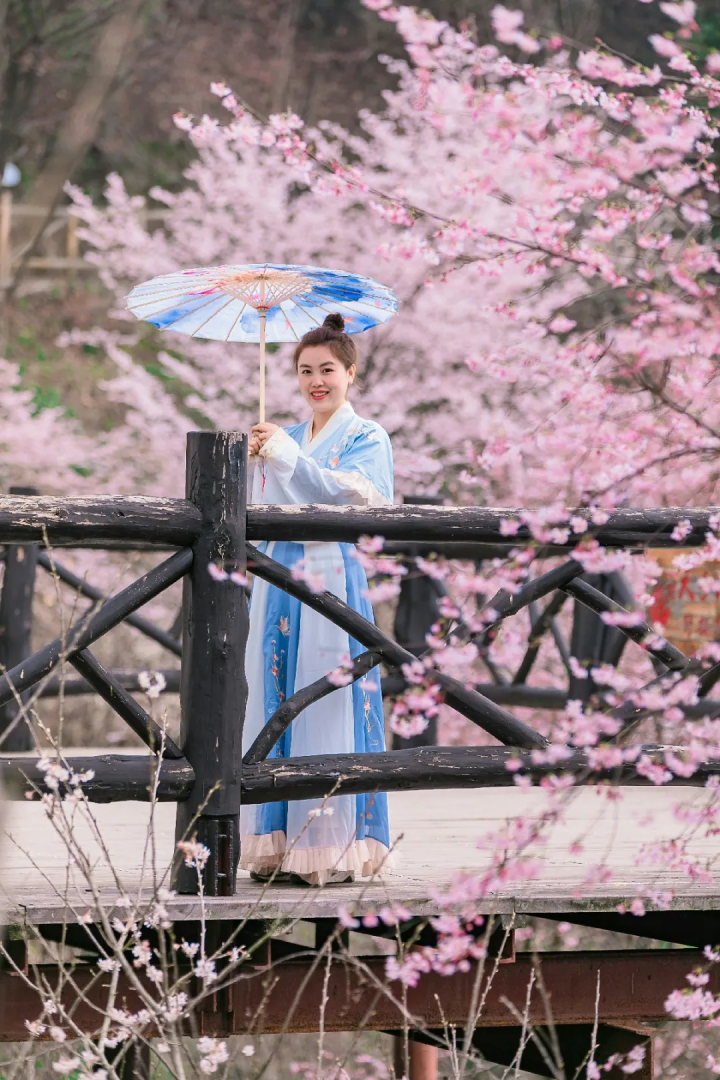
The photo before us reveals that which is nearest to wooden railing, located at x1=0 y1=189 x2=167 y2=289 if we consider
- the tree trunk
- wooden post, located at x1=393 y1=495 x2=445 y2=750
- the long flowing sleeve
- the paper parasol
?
the tree trunk

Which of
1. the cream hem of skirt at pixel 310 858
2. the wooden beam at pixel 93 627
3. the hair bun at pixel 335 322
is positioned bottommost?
the cream hem of skirt at pixel 310 858

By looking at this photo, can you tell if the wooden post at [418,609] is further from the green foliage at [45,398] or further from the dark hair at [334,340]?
the green foliage at [45,398]

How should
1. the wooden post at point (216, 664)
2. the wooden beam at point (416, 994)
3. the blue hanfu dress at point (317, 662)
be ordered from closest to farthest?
the wooden post at point (216, 664) → the wooden beam at point (416, 994) → the blue hanfu dress at point (317, 662)

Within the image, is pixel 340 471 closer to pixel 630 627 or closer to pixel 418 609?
pixel 630 627

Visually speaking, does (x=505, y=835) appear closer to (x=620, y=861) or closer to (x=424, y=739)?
(x=620, y=861)

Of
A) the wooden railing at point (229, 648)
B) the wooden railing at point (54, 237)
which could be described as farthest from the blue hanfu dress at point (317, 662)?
the wooden railing at point (54, 237)

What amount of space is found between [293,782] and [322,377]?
1.29 metres

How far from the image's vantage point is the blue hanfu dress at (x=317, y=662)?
418 centimetres

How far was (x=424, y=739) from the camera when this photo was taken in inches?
288

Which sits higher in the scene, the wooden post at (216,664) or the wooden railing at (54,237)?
the wooden railing at (54,237)

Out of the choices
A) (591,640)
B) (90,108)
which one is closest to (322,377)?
(591,640)

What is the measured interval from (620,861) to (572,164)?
2688mm

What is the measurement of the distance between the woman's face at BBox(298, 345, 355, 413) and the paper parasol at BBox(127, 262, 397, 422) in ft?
→ 0.47

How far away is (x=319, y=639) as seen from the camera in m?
4.25
